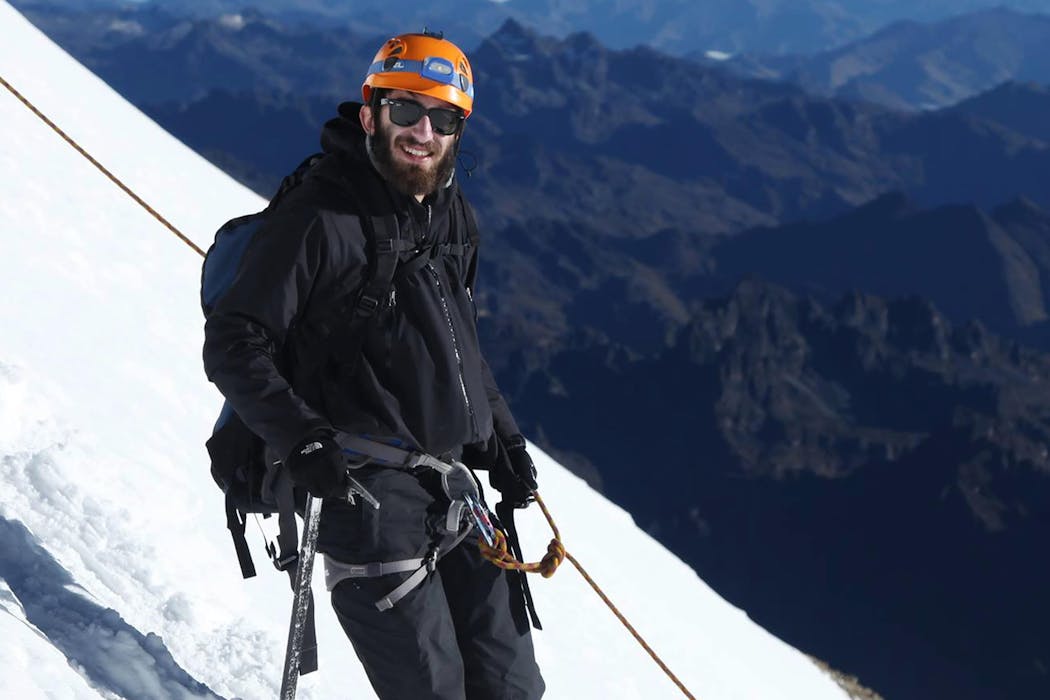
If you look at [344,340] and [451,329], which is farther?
[451,329]

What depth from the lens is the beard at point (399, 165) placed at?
14.4ft

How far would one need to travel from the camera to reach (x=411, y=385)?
169 inches

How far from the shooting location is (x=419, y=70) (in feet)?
14.5

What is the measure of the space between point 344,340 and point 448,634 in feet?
3.87

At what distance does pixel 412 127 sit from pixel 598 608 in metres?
6.89

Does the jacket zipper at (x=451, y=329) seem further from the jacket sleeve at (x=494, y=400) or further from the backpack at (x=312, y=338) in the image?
the jacket sleeve at (x=494, y=400)

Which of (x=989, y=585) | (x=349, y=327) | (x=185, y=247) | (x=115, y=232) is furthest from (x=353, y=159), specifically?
(x=989, y=585)

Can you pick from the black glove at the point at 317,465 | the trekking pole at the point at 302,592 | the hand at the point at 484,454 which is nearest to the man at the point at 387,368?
the black glove at the point at 317,465

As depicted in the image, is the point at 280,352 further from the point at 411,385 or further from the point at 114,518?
the point at 114,518

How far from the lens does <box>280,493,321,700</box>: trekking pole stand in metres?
4.29

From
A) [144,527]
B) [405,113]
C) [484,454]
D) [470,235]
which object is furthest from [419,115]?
[144,527]

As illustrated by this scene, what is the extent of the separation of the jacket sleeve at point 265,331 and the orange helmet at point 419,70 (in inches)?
28.6

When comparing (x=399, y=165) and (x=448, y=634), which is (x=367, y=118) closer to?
(x=399, y=165)

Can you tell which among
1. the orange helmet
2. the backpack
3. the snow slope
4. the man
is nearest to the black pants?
the man
